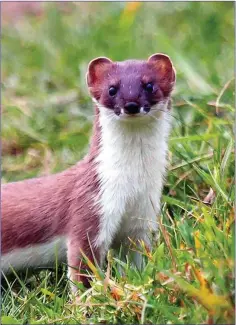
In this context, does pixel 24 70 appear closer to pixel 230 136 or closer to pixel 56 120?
pixel 56 120

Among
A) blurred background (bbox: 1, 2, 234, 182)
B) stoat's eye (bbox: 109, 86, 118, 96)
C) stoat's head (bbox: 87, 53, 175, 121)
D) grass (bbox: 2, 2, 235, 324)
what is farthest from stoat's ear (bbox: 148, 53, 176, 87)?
blurred background (bbox: 1, 2, 234, 182)

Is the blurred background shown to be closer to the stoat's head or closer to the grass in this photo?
the grass

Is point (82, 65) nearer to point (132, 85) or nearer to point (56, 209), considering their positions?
point (56, 209)

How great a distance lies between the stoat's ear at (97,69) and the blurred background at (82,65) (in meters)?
0.85

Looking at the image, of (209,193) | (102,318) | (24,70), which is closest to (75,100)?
(24,70)

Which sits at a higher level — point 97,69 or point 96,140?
point 97,69

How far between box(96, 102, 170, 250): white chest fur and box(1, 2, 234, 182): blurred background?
28.9 inches

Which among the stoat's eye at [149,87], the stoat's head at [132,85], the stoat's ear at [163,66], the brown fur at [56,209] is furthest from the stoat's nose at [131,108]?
the brown fur at [56,209]

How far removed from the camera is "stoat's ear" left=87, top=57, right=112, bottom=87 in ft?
15.2

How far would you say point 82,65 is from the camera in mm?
7535

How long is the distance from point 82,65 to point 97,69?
2887mm

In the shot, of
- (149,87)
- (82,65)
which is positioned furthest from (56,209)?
(82,65)

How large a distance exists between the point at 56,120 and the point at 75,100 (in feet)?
1.08

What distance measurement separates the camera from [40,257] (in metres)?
4.93
